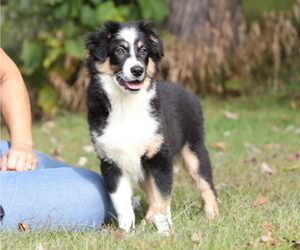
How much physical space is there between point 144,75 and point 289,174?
2.30 metres

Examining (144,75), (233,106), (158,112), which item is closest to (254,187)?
(158,112)

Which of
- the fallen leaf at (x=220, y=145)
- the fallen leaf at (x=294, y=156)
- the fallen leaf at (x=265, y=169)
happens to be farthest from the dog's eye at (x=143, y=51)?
the fallen leaf at (x=220, y=145)

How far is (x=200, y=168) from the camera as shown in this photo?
3998mm

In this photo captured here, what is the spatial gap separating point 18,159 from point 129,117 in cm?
77

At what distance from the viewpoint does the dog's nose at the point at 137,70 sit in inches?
129

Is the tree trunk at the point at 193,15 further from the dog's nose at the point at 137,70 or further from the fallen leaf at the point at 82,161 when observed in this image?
the dog's nose at the point at 137,70

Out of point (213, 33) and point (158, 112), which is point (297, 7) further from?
point (158, 112)

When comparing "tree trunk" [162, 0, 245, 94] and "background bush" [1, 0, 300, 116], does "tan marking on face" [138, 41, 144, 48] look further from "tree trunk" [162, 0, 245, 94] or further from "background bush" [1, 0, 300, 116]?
"tree trunk" [162, 0, 245, 94]

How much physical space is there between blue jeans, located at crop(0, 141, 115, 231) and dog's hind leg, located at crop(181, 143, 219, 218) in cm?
64

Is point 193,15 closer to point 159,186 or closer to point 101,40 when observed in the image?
point 101,40

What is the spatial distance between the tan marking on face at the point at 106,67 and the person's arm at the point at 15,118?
0.74 meters

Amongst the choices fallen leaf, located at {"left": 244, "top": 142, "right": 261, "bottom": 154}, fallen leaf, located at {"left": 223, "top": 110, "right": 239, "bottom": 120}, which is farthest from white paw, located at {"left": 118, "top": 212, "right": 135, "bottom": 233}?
fallen leaf, located at {"left": 223, "top": 110, "right": 239, "bottom": 120}

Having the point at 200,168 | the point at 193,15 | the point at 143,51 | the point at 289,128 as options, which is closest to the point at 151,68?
the point at 143,51

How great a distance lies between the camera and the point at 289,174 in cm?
514
